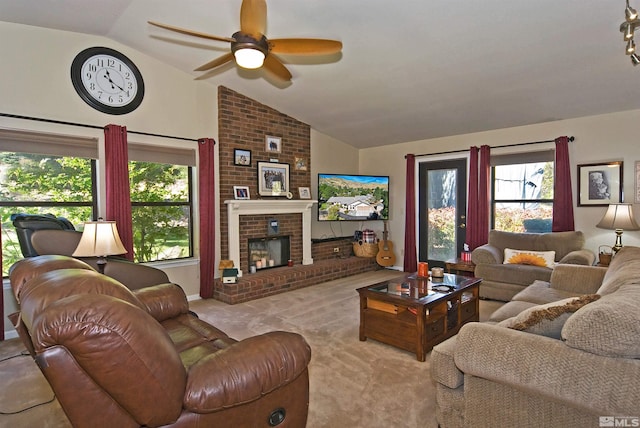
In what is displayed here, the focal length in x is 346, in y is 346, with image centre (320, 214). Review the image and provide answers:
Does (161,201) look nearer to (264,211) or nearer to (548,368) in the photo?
(264,211)

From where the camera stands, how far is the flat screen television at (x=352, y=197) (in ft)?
18.7

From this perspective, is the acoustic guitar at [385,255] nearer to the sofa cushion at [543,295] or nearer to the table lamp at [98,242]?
the sofa cushion at [543,295]

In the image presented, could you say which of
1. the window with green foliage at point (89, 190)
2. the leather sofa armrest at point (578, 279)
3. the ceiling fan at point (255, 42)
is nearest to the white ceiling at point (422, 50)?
the ceiling fan at point (255, 42)

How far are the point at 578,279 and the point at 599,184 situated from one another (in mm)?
1945

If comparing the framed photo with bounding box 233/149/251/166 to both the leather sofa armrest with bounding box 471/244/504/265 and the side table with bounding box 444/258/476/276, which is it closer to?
the side table with bounding box 444/258/476/276

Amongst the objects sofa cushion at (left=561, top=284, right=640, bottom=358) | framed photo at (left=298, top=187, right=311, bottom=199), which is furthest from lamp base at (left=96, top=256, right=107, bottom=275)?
sofa cushion at (left=561, top=284, right=640, bottom=358)

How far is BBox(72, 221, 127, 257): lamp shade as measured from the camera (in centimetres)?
286

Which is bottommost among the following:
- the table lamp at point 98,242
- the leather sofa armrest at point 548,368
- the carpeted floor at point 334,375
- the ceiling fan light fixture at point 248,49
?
the carpeted floor at point 334,375

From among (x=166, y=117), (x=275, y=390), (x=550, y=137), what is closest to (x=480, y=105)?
(x=550, y=137)

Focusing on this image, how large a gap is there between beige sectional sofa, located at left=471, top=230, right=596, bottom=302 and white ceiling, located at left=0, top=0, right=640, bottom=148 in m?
1.57

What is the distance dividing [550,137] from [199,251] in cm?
490

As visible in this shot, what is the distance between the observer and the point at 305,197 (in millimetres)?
5660

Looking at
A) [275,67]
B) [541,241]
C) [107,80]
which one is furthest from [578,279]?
[107,80]

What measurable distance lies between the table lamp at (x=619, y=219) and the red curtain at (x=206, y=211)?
15.3ft
